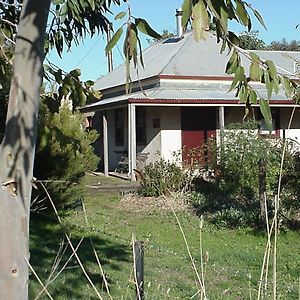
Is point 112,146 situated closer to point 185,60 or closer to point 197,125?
point 197,125

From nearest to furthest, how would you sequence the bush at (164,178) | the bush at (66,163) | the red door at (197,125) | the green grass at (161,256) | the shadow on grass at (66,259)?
the shadow on grass at (66,259)
the green grass at (161,256)
the bush at (66,163)
the bush at (164,178)
the red door at (197,125)

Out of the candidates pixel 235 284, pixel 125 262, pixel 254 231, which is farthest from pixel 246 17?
pixel 254 231

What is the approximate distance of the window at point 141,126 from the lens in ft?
74.7

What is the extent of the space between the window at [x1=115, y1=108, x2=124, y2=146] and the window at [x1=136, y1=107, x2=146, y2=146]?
4.10 ft

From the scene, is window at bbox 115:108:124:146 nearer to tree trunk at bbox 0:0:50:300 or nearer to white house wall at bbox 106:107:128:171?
white house wall at bbox 106:107:128:171

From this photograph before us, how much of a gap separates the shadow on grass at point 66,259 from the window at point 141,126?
11169 mm

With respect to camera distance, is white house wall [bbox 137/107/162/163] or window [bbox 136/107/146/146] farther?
window [bbox 136/107/146/146]

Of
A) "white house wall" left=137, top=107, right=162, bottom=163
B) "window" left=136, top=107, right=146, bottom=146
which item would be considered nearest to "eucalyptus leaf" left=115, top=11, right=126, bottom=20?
"white house wall" left=137, top=107, right=162, bottom=163

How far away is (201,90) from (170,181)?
28.1 ft

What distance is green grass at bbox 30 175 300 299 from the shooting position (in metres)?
6.41

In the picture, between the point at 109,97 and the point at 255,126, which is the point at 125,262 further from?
the point at 109,97

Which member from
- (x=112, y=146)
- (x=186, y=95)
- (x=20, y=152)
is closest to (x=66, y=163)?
(x=186, y=95)

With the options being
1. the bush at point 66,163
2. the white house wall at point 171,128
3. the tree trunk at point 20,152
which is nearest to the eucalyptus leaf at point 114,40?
the tree trunk at point 20,152

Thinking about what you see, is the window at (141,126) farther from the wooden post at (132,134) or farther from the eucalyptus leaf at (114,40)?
the eucalyptus leaf at (114,40)
